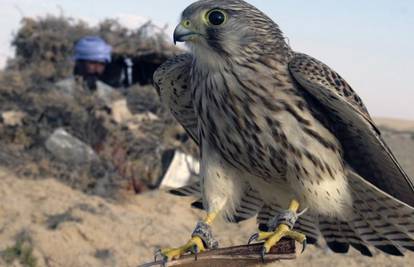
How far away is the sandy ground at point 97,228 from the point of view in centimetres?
584

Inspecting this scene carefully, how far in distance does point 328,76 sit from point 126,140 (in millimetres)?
5795

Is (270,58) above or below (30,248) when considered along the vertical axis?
above

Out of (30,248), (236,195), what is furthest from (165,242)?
(236,195)

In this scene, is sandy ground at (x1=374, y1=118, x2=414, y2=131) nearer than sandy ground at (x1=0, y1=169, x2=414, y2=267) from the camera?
No

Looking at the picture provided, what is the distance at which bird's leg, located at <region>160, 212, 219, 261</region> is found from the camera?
119 inches

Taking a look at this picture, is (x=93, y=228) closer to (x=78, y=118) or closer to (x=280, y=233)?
(x=78, y=118)

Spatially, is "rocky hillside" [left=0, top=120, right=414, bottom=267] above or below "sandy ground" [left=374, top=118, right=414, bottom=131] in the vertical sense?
above

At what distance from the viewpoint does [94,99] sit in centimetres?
930

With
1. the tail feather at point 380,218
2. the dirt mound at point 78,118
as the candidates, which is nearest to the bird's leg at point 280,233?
the tail feather at point 380,218

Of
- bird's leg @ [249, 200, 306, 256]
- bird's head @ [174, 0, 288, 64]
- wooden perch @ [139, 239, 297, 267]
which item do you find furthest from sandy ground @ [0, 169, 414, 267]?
wooden perch @ [139, 239, 297, 267]

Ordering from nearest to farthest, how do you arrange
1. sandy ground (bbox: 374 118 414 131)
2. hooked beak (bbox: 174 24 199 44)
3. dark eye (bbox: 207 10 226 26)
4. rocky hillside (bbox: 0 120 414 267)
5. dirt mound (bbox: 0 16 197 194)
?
hooked beak (bbox: 174 24 199 44), dark eye (bbox: 207 10 226 26), rocky hillside (bbox: 0 120 414 267), dirt mound (bbox: 0 16 197 194), sandy ground (bbox: 374 118 414 131)

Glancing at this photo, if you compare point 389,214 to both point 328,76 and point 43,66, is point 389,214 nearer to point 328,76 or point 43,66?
point 328,76

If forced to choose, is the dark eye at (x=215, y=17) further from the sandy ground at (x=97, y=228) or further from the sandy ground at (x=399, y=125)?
the sandy ground at (x=399, y=125)

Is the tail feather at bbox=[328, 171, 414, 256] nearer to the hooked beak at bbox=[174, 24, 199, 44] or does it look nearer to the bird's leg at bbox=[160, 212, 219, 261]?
the bird's leg at bbox=[160, 212, 219, 261]
